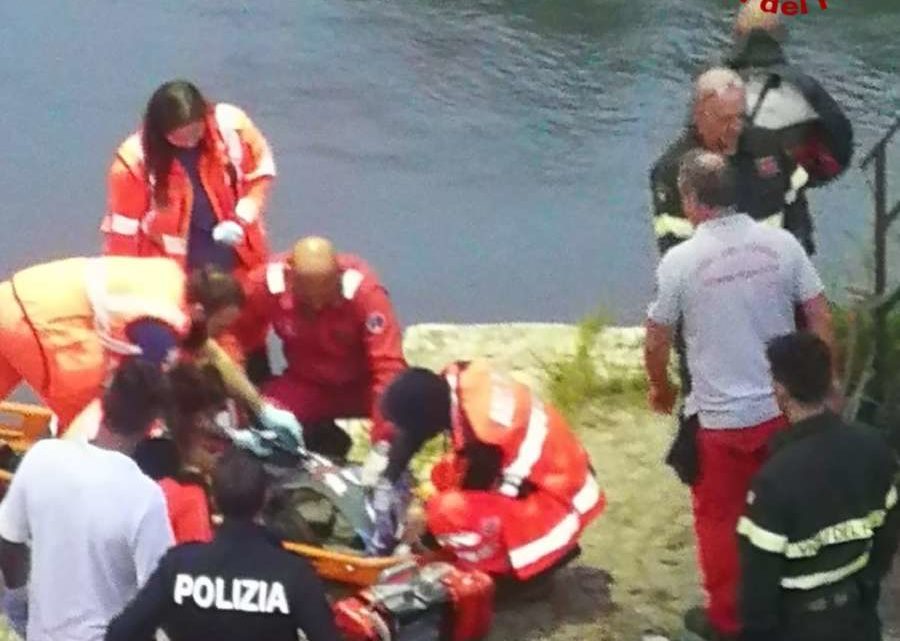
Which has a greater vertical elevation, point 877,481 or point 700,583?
point 877,481

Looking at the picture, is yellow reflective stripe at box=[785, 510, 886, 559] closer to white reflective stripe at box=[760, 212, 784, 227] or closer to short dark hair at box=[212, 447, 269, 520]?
short dark hair at box=[212, 447, 269, 520]

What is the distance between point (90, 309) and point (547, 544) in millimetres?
1042

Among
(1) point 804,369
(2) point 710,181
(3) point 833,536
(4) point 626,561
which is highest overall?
(2) point 710,181

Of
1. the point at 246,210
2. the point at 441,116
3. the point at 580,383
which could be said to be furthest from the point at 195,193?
the point at 441,116

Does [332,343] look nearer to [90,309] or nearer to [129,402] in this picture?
[90,309]

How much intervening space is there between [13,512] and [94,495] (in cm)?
18

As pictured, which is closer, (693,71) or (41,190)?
(41,190)

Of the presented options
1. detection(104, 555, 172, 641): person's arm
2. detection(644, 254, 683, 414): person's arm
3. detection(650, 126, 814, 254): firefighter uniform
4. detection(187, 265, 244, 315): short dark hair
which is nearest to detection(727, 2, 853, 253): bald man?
detection(650, 126, 814, 254): firefighter uniform

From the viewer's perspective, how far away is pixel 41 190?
20.6ft

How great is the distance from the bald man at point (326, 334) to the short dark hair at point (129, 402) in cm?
103

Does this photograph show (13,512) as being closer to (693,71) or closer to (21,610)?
(21,610)

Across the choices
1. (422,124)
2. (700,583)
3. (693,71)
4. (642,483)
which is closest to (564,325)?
(642,483)

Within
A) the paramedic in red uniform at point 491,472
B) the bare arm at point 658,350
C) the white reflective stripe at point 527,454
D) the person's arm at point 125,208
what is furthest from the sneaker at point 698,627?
the person's arm at point 125,208

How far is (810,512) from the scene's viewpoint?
2.23 m
